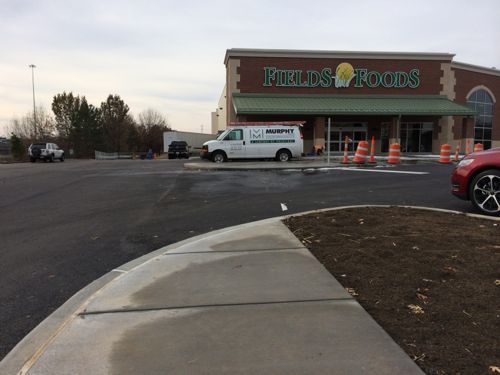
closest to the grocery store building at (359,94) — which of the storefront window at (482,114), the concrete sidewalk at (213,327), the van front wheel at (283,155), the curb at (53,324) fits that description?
the storefront window at (482,114)

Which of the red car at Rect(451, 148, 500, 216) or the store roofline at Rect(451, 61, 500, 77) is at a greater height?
the store roofline at Rect(451, 61, 500, 77)

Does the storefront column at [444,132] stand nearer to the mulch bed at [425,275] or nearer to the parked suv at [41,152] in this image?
the mulch bed at [425,275]

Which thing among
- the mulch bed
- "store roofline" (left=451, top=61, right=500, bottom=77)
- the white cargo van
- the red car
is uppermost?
"store roofline" (left=451, top=61, right=500, bottom=77)

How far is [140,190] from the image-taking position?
1277cm

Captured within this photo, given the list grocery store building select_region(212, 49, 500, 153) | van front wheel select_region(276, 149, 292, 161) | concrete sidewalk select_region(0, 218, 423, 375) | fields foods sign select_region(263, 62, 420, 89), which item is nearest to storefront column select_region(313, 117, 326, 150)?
grocery store building select_region(212, 49, 500, 153)

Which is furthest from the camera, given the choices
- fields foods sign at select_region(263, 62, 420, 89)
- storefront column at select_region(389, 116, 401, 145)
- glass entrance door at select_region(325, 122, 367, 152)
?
glass entrance door at select_region(325, 122, 367, 152)

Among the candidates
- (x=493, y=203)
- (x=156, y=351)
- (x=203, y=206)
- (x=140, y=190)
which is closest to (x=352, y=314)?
(x=156, y=351)

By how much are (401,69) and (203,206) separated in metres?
30.9

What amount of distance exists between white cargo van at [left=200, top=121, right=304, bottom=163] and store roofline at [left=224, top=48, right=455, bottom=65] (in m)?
12.4

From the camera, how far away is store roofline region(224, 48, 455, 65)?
34.1m

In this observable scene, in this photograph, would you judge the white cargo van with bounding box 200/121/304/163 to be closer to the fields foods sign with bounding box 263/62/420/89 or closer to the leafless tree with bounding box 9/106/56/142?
the fields foods sign with bounding box 263/62/420/89

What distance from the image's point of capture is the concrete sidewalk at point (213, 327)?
2.98 metres

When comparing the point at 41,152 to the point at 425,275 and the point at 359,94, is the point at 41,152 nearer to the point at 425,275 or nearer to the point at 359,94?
the point at 359,94

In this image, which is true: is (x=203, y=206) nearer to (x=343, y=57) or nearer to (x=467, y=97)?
(x=343, y=57)
